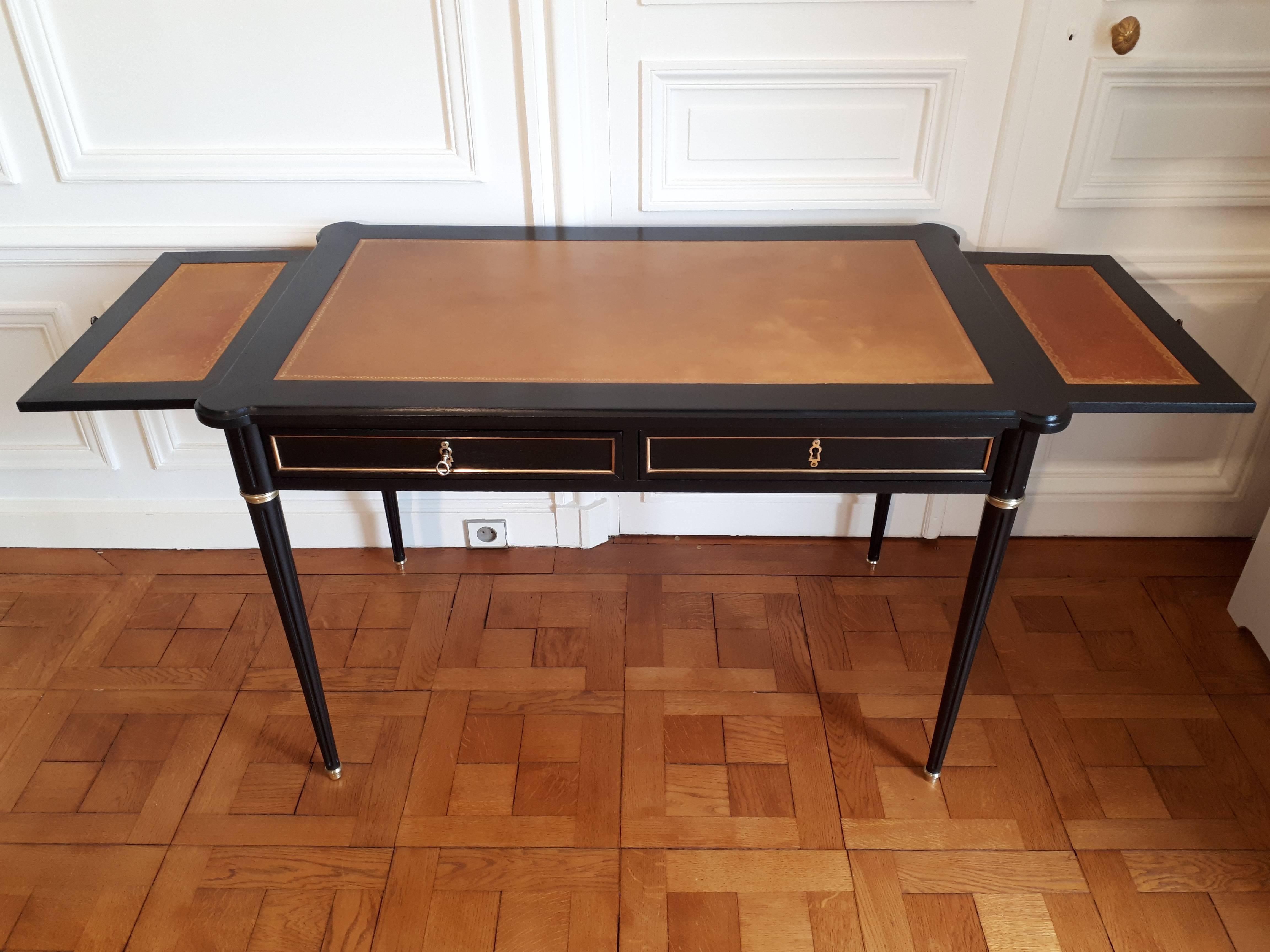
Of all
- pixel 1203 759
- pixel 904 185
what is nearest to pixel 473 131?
pixel 904 185

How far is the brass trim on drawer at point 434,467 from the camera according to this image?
4.44ft

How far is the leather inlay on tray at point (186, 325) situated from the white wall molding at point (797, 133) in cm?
77

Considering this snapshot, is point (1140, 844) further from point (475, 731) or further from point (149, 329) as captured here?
point (149, 329)

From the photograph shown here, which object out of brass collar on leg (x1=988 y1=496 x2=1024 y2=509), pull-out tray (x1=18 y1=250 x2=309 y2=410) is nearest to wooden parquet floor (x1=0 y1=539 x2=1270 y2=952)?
brass collar on leg (x1=988 y1=496 x2=1024 y2=509)

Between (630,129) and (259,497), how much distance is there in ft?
3.18

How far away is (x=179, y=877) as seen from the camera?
1.59m

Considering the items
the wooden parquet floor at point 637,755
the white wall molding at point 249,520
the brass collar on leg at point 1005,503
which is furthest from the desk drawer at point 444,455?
the white wall molding at point 249,520

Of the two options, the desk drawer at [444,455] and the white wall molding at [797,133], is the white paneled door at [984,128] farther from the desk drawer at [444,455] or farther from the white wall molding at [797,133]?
the desk drawer at [444,455]

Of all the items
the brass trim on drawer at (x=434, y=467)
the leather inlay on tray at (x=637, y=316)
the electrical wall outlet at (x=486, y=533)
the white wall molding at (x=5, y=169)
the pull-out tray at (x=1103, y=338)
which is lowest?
the electrical wall outlet at (x=486, y=533)

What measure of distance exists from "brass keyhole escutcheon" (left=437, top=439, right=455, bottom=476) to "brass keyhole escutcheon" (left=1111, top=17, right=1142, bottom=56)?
4.50 feet

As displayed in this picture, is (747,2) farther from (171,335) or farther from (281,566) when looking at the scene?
(281,566)

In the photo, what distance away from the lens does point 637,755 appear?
1.79m

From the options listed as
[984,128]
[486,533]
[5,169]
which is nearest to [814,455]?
[984,128]

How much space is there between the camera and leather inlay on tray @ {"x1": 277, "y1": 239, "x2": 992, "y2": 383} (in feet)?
4.56
